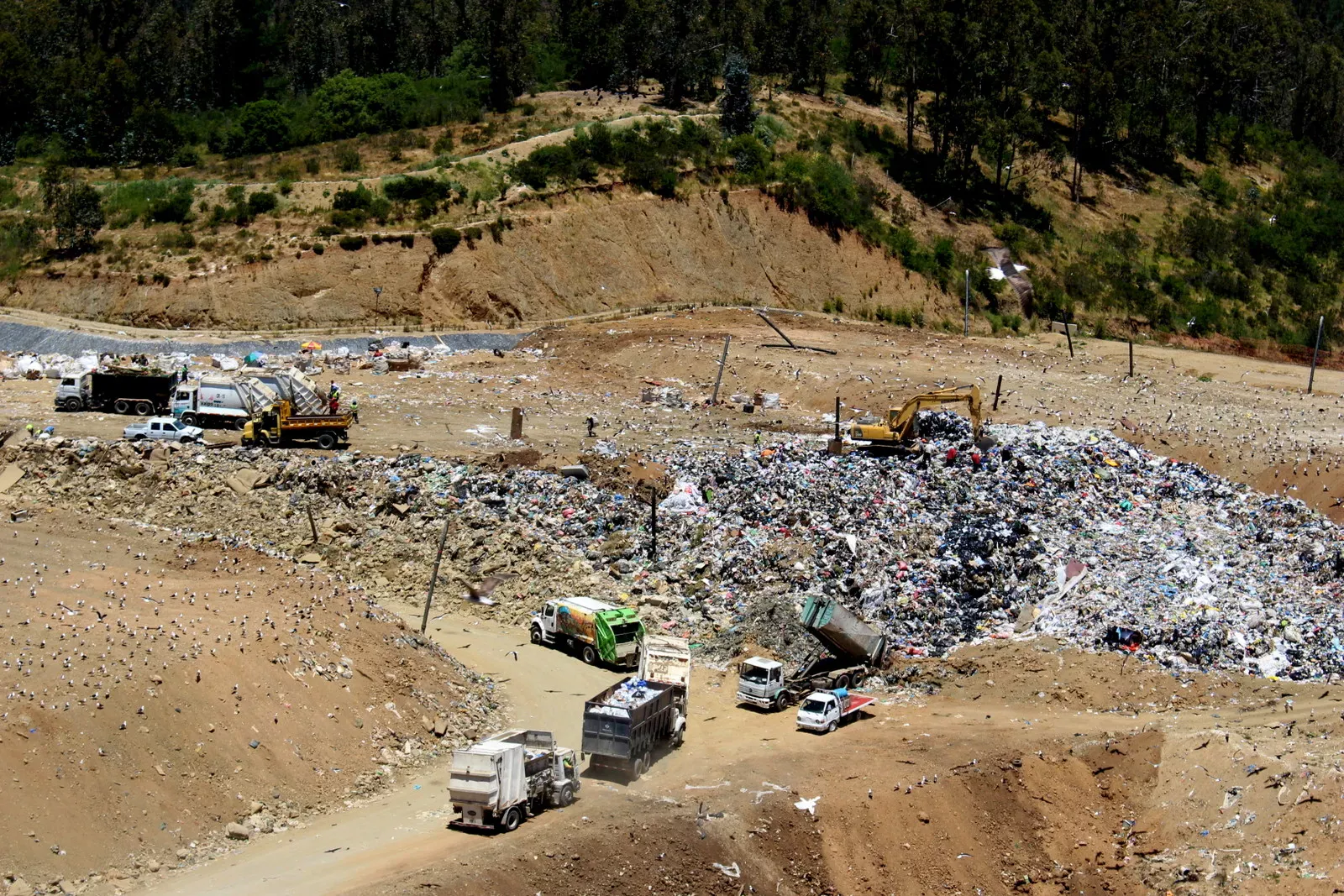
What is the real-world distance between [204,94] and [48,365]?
97.7 ft

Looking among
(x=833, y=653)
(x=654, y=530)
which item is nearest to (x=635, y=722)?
(x=833, y=653)

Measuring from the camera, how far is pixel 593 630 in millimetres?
25969

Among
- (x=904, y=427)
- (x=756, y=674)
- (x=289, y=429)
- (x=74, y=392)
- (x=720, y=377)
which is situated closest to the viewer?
(x=756, y=674)

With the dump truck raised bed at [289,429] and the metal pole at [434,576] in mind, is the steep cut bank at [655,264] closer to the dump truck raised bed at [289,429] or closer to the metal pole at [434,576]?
the dump truck raised bed at [289,429]

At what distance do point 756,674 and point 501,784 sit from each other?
6361 mm

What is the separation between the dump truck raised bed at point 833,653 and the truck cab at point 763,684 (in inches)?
7.1

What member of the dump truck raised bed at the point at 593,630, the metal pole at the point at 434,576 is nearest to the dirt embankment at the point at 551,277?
the metal pole at the point at 434,576

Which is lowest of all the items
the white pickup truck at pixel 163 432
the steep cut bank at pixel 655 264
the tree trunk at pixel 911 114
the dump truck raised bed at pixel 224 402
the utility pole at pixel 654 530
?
the utility pole at pixel 654 530

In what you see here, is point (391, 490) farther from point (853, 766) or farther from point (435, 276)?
point (435, 276)

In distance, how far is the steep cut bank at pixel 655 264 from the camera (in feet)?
158

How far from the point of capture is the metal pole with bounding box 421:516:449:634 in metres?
26.0

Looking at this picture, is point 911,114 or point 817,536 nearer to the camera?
point 817,536

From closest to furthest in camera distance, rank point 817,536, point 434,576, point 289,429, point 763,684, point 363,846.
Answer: point 363,846
point 763,684
point 434,576
point 817,536
point 289,429

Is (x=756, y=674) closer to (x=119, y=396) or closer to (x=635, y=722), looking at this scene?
(x=635, y=722)
